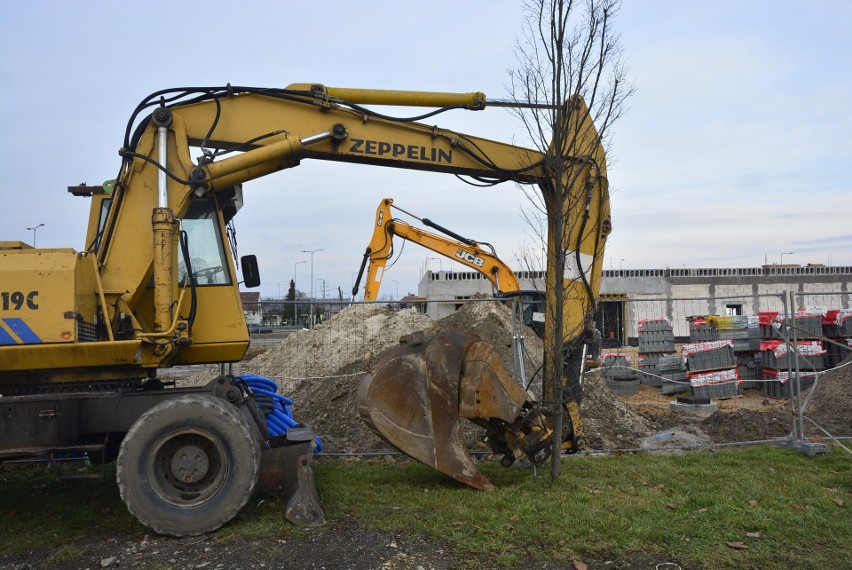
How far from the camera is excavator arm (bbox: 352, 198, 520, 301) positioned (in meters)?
16.1

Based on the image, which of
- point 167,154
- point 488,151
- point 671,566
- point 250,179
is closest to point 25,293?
point 167,154

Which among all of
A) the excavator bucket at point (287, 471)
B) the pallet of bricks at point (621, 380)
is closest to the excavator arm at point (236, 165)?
the excavator bucket at point (287, 471)

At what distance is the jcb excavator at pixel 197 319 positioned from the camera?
19.3ft

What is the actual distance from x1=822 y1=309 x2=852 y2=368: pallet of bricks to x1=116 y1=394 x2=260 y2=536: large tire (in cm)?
1490

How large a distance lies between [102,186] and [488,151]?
4.16 metres

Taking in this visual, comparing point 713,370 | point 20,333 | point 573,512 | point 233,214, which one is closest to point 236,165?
point 233,214

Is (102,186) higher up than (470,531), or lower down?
higher up

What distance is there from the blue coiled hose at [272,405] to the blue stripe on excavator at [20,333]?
2.56m

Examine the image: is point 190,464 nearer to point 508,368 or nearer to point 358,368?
point 508,368

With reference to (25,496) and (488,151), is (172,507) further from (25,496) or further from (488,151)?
(488,151)

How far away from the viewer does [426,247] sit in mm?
16750

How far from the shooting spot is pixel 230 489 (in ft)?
19.4

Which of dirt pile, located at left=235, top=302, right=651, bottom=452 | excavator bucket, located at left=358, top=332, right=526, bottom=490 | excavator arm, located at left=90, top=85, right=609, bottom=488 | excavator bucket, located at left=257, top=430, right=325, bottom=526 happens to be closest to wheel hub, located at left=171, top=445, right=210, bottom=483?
excavator bucket, located at left=257, top=430, right=325, bottom=526

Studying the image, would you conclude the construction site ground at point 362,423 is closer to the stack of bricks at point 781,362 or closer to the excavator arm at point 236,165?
the stack of bricks at point 781,362
